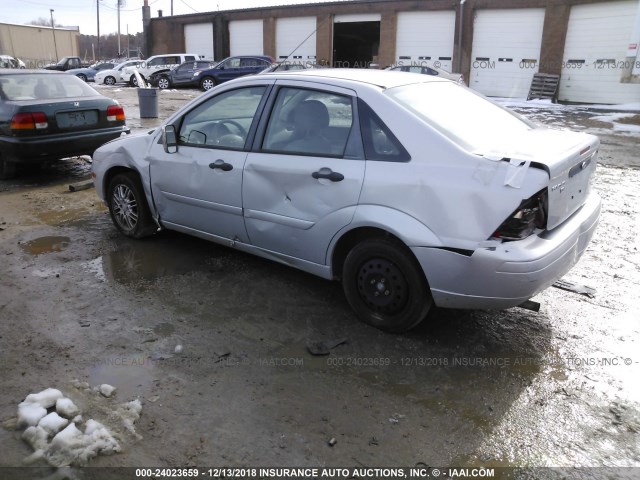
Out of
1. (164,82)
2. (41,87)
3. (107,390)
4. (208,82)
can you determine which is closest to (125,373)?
(107,390)

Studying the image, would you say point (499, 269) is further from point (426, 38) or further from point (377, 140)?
point (426, 38)

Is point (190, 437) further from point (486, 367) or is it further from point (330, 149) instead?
point (330, 149)

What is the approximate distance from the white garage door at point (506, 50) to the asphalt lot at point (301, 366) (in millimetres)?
20915

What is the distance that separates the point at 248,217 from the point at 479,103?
197cm

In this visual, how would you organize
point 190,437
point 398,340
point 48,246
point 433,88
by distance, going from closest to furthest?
point 190,437, point 398,340, point 433,88, point 48,246

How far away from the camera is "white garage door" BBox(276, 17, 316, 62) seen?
3008cm

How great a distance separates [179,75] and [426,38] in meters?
12.3

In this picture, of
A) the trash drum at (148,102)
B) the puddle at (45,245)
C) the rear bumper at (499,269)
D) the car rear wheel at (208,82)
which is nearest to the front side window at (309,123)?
the rear bumper at (499,269)

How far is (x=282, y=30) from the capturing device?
31250 mm

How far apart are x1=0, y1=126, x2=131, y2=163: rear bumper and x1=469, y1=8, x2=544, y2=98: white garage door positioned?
2076 cm

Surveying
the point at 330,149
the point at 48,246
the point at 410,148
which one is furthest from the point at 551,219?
the point at 48,246

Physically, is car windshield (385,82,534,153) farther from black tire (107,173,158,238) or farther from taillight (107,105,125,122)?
taillight (107,105,125,122)

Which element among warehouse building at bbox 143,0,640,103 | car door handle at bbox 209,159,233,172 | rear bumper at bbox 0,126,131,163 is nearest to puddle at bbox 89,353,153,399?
car door handle at bbox 209,159,233,172

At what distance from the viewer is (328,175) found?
141 inches
